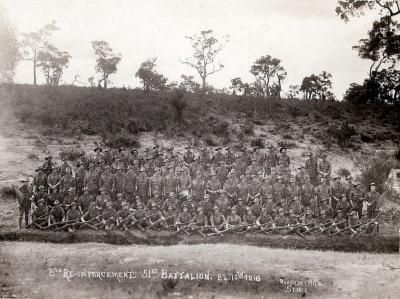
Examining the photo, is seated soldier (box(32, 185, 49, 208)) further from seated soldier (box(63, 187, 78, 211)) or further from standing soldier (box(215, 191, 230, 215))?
standing soldier (box(215, 191, 230, 215))

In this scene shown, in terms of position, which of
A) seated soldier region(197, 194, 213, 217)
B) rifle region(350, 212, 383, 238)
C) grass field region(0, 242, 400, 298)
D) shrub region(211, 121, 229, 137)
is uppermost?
shrub region(211, 121, 229, 137)

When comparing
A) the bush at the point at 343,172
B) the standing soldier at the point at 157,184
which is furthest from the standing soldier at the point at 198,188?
the bush at the point at 343,172

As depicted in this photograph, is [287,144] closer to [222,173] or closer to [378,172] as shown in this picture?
[378,172]

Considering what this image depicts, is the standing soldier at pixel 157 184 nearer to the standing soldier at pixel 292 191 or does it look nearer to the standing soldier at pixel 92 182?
the standing soldier at pixel 92 182

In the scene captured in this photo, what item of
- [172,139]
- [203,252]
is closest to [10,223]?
[203,252]

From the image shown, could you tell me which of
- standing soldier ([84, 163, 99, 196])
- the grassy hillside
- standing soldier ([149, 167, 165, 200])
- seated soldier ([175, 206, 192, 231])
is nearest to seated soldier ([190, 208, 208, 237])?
seated soldier ([175, 206, 192, 231])

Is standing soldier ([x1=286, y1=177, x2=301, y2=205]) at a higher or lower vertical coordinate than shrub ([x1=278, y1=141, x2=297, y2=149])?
lower
